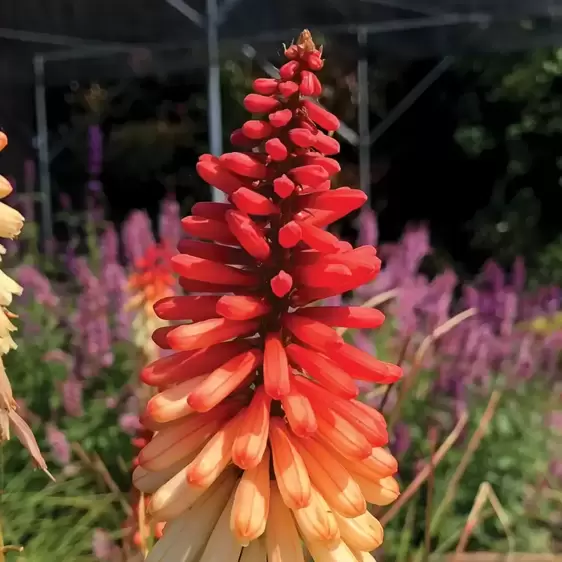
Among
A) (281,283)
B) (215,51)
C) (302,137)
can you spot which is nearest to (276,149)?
(302,137)

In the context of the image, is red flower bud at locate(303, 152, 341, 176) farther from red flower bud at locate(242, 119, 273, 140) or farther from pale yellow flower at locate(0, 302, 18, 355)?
pale yellow flower at locate(0, 302, 18, 355)

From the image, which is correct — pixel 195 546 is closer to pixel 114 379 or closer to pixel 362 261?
pixel 362 261

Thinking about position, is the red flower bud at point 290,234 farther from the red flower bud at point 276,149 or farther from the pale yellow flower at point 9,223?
the pale yellow flower at point 9,223

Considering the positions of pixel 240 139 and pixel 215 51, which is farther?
pixel 215 51

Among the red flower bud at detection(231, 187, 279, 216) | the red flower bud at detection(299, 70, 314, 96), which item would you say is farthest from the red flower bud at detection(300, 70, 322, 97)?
the red flower bud at detection(231, 187, 279, 216)

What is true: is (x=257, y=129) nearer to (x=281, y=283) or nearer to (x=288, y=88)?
(x=288, y=88)

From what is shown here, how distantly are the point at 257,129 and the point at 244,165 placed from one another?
39 mm

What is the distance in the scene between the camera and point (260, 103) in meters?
0.81

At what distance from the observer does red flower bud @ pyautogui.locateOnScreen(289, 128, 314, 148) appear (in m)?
0.79

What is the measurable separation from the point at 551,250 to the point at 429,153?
158 centimetres

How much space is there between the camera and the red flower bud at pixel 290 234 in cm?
80

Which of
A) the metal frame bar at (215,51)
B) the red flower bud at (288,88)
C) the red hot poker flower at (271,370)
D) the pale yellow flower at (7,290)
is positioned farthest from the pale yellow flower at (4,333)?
the metal frame bar at (215,51)

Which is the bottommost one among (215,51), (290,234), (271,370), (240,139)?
(271,370)

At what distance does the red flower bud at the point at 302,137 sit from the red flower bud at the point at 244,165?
46 millimetres
